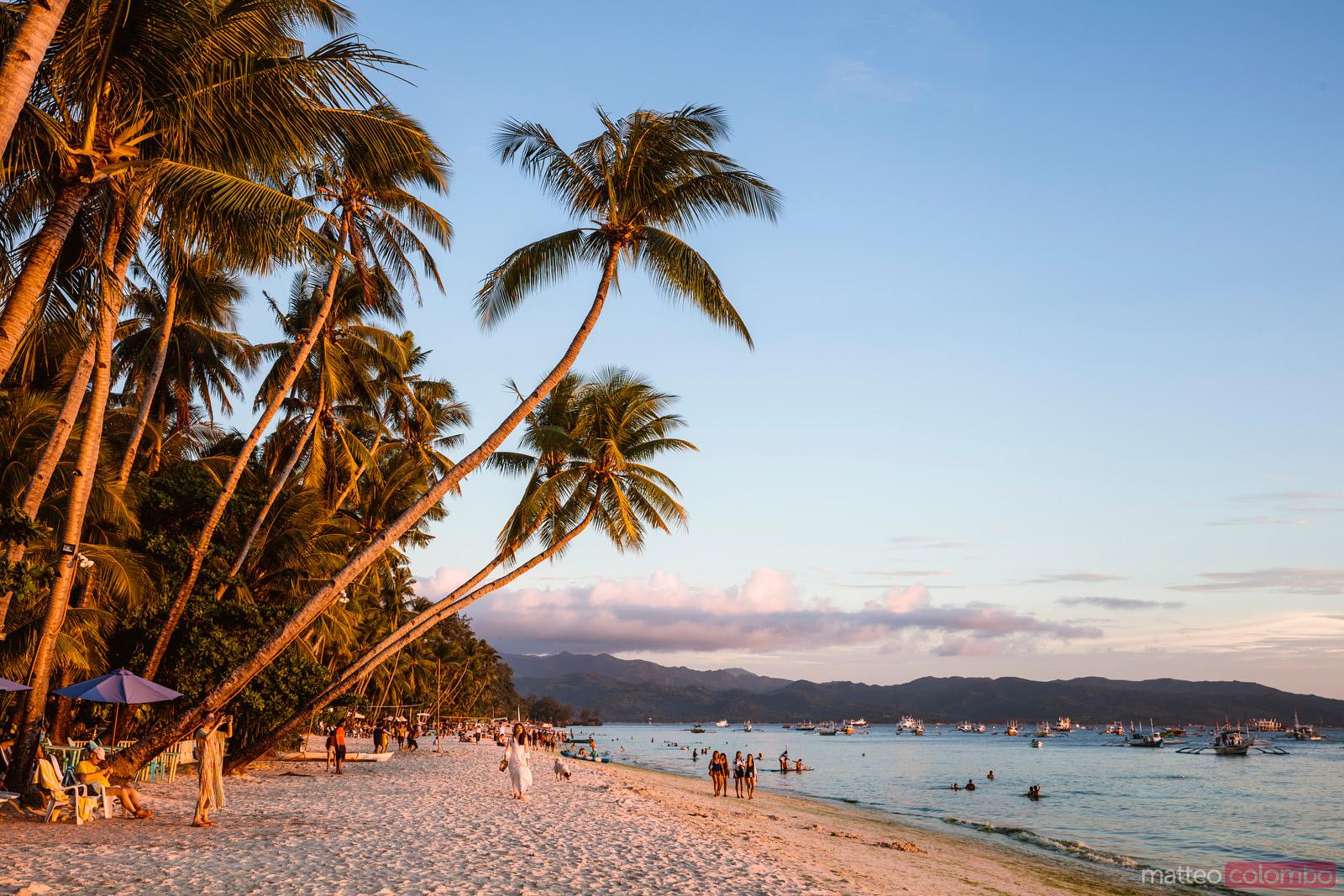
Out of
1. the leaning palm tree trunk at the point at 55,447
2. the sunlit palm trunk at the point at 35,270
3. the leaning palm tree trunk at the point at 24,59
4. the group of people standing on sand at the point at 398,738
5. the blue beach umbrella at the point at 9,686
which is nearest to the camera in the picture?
the leaning palm tree trunk at the point at 24,59

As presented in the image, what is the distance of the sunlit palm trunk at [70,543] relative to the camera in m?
11.1

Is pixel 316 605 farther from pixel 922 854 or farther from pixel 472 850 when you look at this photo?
pixel 922 854

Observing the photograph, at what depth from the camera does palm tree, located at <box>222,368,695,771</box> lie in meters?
18.0

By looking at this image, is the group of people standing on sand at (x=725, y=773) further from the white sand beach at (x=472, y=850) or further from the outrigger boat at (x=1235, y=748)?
the outrigger boat at (x=1235, y=748)

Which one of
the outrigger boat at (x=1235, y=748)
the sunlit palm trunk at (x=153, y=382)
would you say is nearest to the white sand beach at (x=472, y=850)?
the sunlit palm trunk at (x=153, y=382)

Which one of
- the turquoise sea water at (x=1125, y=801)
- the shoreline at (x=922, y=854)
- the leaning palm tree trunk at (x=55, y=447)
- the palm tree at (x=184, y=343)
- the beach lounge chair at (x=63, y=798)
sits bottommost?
the turquoise sea water at (x=1125, y=801)

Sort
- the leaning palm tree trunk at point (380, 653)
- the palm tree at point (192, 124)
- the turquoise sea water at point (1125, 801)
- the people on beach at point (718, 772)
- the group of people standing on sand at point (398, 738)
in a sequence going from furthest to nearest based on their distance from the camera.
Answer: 1. the group of people standing on sand at point (398, 738)
2. the people on beach at point (718, 772)
3. the turquoise sea water at point (1125, 801)
4. the leaning palm tree trunk at point (380, 653)
5. the palm tree at point (192, 124)

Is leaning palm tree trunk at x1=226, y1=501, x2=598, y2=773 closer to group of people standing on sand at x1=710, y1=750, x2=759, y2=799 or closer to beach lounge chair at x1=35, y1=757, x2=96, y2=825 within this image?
beach lounge chair at x1=35, y1=757, x2=96, y2=825

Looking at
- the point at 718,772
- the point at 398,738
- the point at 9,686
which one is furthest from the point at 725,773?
the point at 9,686

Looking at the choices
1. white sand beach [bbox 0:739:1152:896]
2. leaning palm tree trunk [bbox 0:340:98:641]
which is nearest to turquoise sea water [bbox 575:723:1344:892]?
white sand beach [bbox 0:739:1152:896]

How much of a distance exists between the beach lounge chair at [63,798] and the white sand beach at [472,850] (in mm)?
248

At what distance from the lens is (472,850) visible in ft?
34.3

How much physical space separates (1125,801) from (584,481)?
3531 centimetres

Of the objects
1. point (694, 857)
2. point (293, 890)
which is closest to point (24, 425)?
point (293, 890)
